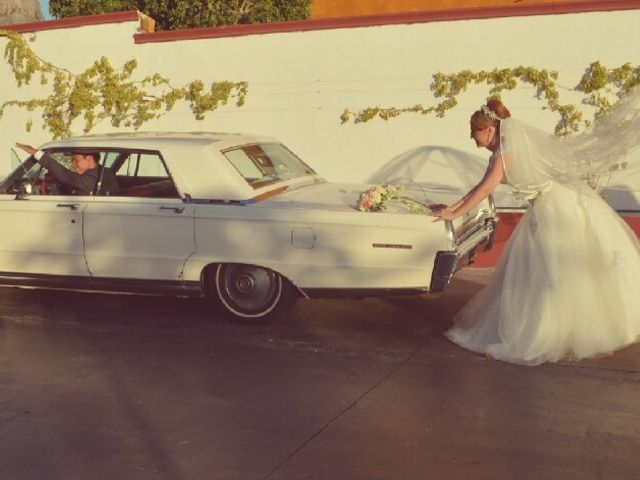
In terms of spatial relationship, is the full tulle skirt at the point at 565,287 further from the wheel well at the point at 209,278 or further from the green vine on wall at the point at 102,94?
the green vine on wall at the point at 102,94

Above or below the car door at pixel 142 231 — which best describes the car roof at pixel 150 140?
above

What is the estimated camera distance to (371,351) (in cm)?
619

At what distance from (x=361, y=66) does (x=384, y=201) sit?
4.60 metres

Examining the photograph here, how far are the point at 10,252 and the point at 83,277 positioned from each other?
750mm

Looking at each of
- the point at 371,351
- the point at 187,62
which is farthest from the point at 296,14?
the point at 371,351

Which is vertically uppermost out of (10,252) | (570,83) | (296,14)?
(296,14)

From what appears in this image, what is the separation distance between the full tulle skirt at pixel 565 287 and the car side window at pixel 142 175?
8.93ft

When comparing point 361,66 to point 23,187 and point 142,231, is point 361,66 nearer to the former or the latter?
point 142,231

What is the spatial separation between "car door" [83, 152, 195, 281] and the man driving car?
104 mm

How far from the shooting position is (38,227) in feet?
23.6

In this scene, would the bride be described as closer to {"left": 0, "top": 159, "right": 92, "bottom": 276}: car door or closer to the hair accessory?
the hair accessory

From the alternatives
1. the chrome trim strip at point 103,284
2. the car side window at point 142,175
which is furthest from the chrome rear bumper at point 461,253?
A: the car side window at point 142,175

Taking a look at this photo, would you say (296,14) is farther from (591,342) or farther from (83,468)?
(83,468)

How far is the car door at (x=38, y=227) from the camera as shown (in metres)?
7.09
